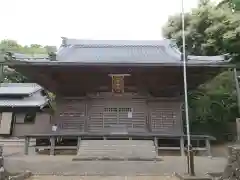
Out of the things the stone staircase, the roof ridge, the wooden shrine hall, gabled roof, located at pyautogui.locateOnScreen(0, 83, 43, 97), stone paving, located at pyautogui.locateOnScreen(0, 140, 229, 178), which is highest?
the roof ridge

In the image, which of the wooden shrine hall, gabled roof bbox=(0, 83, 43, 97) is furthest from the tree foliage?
gabled roof bbox=(0, 83, 43, 97)

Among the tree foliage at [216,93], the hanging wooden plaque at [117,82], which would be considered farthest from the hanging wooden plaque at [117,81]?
the tree foliage at [216,93]

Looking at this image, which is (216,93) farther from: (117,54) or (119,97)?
(119,97)

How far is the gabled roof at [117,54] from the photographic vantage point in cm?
1374

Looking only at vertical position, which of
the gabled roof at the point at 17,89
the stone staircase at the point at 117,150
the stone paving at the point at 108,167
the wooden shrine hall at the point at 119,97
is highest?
the gabled roof at the point at 17,89

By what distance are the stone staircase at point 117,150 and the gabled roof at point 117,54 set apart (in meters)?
3.93

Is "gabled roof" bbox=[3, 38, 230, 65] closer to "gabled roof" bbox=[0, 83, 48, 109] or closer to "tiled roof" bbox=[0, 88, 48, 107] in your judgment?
"tiled roof" bbox=[0, 88, 48, 107]

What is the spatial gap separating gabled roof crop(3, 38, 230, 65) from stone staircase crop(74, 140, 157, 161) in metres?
3.93

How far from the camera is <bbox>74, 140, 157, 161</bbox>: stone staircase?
40.1 feet

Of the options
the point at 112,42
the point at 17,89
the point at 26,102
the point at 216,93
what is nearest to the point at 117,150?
the point at 112,42

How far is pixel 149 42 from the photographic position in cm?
1938

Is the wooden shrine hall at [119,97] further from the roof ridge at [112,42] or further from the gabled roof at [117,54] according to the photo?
the roof ridge at [112,42]

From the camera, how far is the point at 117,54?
17797 mm

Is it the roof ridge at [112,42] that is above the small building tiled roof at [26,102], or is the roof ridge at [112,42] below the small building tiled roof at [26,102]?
above
